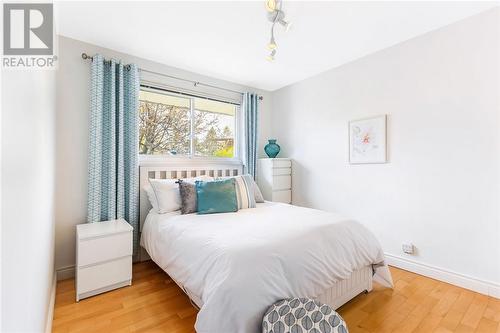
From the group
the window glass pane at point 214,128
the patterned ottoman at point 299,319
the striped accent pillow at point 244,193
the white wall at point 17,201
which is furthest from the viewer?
the window glass pane at point 214,128

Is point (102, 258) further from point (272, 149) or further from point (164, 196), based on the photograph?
point (272, 149)

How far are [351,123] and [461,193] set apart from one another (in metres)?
1.31

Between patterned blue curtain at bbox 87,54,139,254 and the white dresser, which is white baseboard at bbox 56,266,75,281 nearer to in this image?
patterned blue curtain at bbox 87,54,139,254

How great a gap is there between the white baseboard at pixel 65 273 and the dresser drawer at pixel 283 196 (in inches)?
99.4

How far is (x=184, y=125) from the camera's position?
326 cm

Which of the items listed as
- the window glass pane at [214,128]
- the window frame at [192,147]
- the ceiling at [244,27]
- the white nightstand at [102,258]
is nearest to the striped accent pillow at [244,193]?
the window frame at [192,147]

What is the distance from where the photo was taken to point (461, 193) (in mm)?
2158

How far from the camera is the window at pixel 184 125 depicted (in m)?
2.97

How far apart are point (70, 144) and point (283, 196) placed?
2.76 metres

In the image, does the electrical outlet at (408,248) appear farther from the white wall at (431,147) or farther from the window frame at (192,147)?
the window frame at (192,147)

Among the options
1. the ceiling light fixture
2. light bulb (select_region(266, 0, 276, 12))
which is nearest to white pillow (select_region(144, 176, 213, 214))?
the ceiling light fixture

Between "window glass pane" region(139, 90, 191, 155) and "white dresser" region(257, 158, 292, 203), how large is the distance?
1.19m

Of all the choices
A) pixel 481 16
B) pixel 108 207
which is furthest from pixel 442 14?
pixel 108 207

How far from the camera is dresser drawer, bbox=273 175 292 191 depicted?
142 inches
